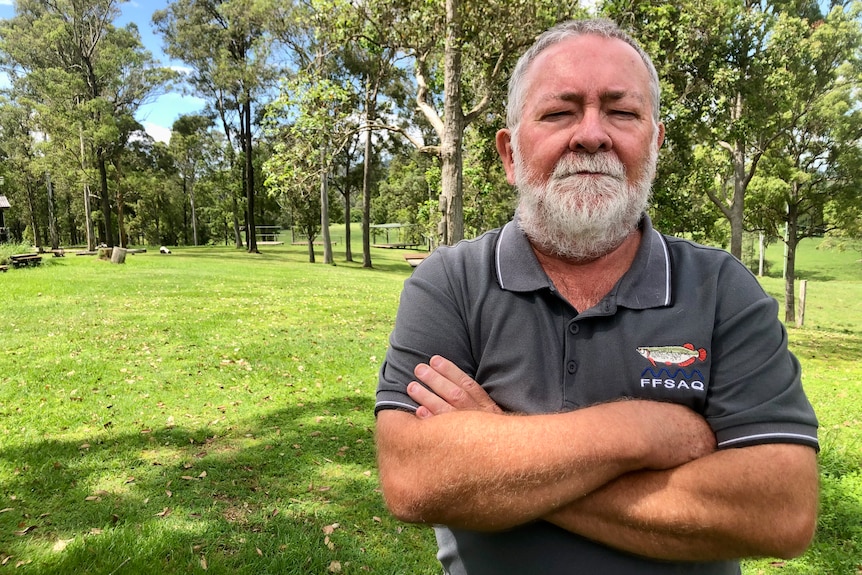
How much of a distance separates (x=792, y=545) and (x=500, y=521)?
745 millimetres

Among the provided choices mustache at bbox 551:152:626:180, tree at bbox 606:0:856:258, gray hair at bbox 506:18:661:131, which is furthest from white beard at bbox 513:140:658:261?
tree at bbox 606:0:856:258

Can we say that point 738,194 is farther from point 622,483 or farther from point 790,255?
point 622,483

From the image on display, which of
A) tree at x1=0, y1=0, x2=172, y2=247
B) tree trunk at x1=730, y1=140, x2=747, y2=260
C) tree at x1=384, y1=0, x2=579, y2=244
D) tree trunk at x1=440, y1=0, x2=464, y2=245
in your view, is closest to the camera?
tree trunk at x1=440, y1=0, x2=464, y2=245

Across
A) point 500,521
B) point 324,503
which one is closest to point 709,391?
point 500,521

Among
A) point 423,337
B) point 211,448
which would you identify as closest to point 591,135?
point 423,337

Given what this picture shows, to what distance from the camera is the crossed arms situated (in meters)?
1.35

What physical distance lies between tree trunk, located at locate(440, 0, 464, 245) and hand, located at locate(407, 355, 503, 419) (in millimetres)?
5349

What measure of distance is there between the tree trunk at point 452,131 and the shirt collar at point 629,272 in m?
5.10

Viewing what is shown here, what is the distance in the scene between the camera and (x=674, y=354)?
1.55 m

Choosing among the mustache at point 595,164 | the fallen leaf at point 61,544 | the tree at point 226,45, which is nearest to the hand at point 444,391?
the mustache at point 595,164

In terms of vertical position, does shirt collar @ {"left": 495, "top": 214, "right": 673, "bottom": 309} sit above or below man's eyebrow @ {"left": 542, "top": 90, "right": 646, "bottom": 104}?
below

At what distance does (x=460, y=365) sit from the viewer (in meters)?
1.69

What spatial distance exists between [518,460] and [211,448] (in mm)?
4450

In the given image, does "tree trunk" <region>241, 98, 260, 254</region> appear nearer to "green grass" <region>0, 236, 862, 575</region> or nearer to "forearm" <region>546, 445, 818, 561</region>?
"green grass" <region>0, 236, 862, 575</region>
